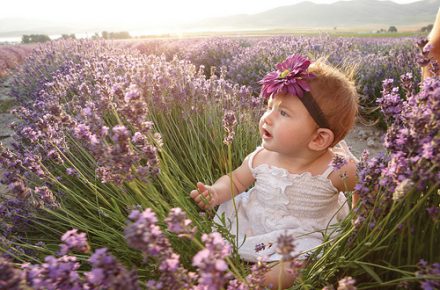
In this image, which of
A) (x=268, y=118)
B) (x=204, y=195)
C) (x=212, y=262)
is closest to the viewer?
(x=212, y=262)

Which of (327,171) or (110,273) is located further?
(327,171)

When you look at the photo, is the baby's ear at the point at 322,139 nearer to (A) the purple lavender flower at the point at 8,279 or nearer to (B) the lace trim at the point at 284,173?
(B) the lace trim at the point at 284,173

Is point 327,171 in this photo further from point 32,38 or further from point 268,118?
point 32,38

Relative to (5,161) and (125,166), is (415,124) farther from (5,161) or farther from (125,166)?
(5,161)

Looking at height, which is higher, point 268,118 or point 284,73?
point 284,73

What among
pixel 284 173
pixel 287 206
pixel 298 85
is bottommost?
pixel 287 206

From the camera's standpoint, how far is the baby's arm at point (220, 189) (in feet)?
6.70

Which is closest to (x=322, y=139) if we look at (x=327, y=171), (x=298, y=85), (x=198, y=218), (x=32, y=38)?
(x=327, y=171)

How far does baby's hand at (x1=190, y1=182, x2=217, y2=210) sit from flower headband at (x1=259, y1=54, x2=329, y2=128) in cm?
59

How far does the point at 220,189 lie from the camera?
7.21ft

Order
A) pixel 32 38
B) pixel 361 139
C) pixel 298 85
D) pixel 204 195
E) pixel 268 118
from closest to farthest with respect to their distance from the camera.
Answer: pixel 298 85 → pixel 268 118 → pixel 204 195 → pixel 361 139 → pixel 32 38

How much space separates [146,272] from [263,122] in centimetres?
92

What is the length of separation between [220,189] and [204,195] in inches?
5.2

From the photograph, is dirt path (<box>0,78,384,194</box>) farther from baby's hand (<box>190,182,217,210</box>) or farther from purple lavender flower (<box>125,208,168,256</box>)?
purple lavender flower (<box>125,208,168,256</box>)
